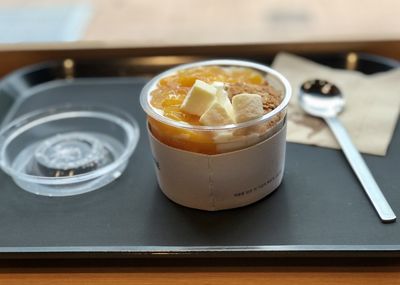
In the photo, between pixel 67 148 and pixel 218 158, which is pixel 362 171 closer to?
pixel 218 158

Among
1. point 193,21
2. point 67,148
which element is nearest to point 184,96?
point 67,148

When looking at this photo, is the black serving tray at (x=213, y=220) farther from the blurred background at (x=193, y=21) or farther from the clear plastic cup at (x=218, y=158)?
the blurred background at (x=193, y=21)

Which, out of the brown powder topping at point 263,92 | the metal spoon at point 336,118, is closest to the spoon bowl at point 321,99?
the metal spoon at point 336,118

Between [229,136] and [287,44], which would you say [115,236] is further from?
[287,44]

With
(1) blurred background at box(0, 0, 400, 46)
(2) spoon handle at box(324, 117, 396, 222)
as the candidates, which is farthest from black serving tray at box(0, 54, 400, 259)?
(1) blurred background at box(0, 0, 400, 46)

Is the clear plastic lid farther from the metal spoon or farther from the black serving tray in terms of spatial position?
the metal spoon
